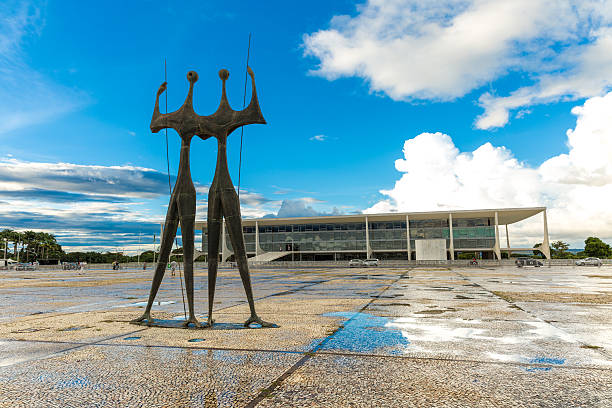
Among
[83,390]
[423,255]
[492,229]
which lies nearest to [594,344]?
[83,390]

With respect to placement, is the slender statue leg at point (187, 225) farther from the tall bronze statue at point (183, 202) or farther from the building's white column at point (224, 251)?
the building's white column at point (224, 251)

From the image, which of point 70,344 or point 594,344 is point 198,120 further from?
point 594,344

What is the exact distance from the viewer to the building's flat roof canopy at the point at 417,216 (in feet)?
259

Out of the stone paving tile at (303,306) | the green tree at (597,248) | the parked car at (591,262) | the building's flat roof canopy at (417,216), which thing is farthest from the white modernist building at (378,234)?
the stone paving tile at (303,306)

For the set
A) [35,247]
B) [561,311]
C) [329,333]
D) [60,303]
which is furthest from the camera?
[35,247]

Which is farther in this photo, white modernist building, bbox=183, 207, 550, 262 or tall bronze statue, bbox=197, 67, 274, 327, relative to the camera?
white modernist building, bbox=183, 207, 550, 262

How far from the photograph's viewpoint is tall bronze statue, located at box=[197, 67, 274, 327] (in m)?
8.57

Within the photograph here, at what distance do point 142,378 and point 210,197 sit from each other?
4.61 meters

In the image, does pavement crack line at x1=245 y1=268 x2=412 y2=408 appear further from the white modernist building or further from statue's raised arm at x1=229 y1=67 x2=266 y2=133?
the white modernist building

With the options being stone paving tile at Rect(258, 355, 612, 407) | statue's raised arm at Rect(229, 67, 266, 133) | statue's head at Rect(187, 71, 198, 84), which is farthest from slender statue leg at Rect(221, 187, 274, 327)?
stone paving tile at Rect(258, 355, 612, 407)

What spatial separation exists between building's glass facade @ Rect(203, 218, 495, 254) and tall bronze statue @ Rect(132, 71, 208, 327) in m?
79.8

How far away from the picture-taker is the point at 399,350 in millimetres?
5988

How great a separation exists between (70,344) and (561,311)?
11.3 m

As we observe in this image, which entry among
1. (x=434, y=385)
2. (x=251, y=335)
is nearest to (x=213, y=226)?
(x=251, y=335)
